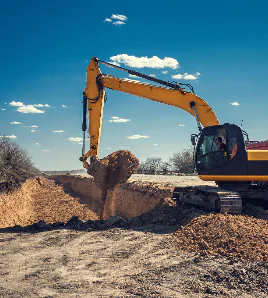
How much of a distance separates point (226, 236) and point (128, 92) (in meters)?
6.82

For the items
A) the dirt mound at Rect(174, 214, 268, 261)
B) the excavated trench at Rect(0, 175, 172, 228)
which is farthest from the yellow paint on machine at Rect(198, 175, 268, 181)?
the excavated trench at Rect(0, 175, 172, 228)

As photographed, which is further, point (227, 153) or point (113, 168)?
point (113, 168)

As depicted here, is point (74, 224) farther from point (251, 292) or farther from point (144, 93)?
point (251, 292)

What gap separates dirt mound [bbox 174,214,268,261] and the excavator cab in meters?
2.08

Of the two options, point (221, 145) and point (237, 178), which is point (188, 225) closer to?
point (237, 178)

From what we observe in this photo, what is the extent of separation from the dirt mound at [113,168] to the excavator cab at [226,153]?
8.48ft

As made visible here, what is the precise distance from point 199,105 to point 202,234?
5.52m

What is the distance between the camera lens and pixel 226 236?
7.93 meters

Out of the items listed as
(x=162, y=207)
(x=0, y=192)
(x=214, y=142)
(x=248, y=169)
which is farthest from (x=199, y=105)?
(x=0, y=192)

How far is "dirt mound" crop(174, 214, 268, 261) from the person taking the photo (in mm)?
7188

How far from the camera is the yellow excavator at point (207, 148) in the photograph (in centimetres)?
1123

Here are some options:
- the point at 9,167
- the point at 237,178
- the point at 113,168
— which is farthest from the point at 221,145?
the point at 9,167

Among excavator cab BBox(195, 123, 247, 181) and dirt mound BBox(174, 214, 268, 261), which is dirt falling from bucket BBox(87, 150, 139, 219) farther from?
dirt mound BBox(174, 214, 268, 261)

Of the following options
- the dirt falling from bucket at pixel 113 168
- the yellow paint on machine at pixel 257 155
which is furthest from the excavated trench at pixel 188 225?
the yellow paint on machine at pixel 257 155
